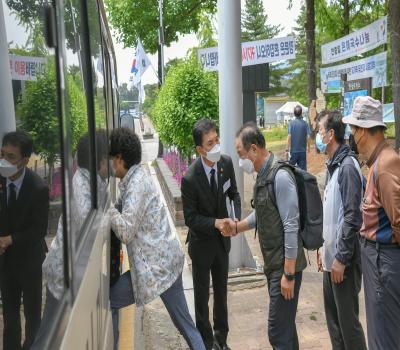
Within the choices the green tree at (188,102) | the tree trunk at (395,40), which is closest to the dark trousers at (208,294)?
the green tree at (188,102)

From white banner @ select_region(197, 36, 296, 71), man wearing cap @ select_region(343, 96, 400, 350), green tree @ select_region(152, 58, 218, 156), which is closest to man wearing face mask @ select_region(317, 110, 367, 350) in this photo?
man wearing cap @ select_region(343, 96, 400, 350)

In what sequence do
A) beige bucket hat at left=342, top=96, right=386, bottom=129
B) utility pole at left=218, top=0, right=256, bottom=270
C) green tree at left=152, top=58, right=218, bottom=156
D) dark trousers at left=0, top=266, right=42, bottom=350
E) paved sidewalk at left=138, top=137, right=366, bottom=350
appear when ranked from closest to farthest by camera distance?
1. dark trousers at left=0, top=266, right=42, bottom=350
2. beige bucket hat at left=342, top=96, right=386, bottom=129
3. paved sidewalk at left=138, top=137, right=366, bottom=350
4. utility pole at left=218, top=0, right=256, bottom=270
5. green tree at left=152, top=58, right=218, bottom=156

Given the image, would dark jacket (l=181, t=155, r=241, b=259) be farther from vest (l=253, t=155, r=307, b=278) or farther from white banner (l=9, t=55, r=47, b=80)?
white banner (l=9, t=55, r=47, b=80)

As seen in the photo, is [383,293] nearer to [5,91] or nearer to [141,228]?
[141,228]

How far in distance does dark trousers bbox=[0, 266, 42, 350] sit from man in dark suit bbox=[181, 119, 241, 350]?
269 centimetres

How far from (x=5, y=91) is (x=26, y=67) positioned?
0.56ft

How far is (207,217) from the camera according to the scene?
4.12 m

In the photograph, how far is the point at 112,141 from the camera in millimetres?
3441

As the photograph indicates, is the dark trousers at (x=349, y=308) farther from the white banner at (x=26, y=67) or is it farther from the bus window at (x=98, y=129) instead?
the white banner at (x=26, y=67)

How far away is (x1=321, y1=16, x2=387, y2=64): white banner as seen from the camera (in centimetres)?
1016

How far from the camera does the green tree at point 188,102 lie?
10.3 metres

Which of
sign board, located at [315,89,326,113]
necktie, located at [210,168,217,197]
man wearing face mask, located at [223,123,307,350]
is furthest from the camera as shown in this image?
sign board, located at [315,89,326,113]

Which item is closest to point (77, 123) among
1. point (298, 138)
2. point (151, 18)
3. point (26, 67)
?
point (26, 67)

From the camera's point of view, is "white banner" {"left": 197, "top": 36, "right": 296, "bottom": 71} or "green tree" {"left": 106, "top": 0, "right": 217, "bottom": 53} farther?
"green tree" {"left": 106, "top": 0, "right": 217, "bottom": 53}
